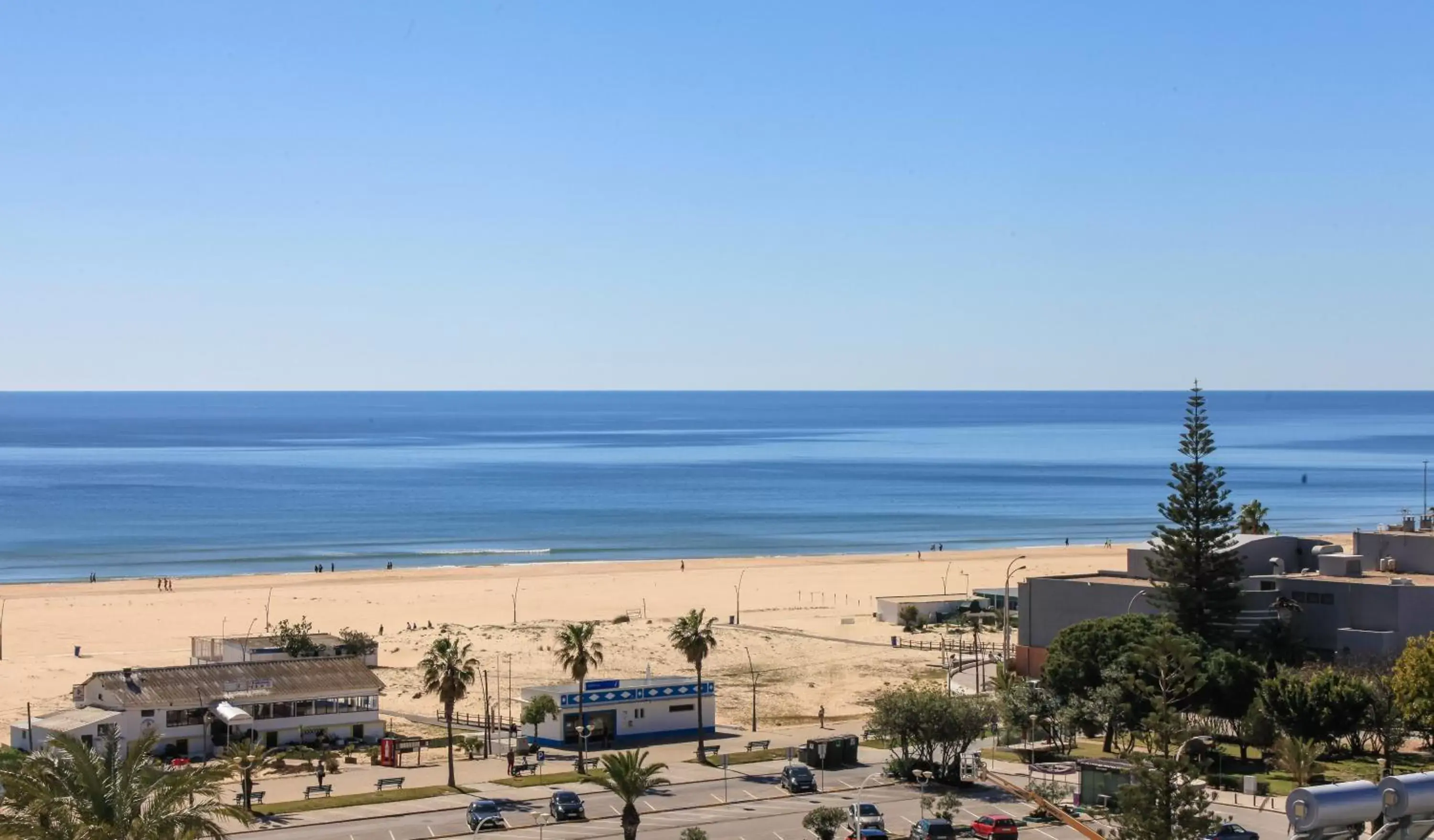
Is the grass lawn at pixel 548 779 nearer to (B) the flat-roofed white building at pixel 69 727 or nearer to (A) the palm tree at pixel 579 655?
(A) the palm tree at pixel 579 655

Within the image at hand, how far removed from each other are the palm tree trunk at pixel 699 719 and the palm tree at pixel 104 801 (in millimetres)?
21929

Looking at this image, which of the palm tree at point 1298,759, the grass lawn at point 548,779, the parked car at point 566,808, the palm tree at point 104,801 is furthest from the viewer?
the grass lawn at point 548,779

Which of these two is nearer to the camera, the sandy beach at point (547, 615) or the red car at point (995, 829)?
the red car at point (995, 829)

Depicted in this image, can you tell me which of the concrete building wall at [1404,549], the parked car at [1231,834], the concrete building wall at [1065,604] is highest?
the concrete building wall at [1404,549]

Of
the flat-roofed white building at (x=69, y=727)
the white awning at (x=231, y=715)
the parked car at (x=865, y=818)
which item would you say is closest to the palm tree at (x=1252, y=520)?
the parked car at (x=865, y=818)

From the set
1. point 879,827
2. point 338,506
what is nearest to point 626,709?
point 879,827

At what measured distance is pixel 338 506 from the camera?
143 m

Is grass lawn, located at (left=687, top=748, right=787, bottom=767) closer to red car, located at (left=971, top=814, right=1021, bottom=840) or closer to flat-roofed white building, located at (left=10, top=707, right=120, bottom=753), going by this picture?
red car, located at (left=971, top=814, right=1021, bottom=840)

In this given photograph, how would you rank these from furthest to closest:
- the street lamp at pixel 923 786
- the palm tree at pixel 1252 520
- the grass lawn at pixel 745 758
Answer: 1. the palm tree at pixel 1252 520
2. the grass lawn at pixel 745 758
3. the street lamp at pixel 923 786

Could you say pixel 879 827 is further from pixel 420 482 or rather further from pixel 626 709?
pixel 420 482

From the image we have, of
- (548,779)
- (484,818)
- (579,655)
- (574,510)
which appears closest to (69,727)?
(548,779)

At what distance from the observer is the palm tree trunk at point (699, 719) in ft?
139

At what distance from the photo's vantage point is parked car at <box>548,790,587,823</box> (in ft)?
113

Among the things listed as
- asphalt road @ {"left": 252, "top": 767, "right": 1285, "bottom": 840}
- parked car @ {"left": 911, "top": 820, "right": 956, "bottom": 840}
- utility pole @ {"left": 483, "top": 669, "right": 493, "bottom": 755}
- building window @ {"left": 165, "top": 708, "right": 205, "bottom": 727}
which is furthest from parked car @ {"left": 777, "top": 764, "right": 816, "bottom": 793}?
building window @ {"left": 165, "top": 708, "right": 205, "bottom": 727}
